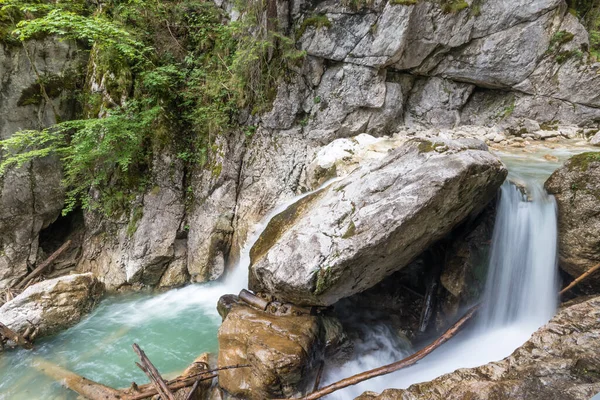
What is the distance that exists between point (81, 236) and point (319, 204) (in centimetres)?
770

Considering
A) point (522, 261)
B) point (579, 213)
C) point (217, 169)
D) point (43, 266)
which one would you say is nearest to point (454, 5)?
point (579, 213)

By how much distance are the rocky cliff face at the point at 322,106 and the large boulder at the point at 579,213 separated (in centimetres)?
445

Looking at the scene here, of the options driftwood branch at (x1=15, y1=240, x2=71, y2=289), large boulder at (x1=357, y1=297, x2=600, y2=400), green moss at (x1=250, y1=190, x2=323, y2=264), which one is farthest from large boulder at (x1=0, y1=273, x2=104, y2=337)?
large boulder at (x1=357, y1=297, x2=600, y2=400)

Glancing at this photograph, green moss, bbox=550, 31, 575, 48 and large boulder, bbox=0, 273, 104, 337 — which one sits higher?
green moss, bbox=550, 31, 575, 48

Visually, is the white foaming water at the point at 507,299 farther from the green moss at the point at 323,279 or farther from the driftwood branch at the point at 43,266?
the driftwood branch at the point at 43,266

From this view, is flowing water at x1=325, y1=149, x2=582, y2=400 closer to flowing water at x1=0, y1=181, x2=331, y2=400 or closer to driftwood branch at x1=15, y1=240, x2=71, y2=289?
flowing water at x1=0, y1=181, x2=331, y2=400

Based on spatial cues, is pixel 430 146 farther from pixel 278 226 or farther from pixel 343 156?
pixel 278 226

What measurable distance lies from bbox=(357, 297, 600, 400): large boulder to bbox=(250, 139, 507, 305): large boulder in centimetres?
156

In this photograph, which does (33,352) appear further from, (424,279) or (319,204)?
(424,279)

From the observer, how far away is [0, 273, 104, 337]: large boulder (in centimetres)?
602

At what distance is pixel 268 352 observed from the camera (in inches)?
156

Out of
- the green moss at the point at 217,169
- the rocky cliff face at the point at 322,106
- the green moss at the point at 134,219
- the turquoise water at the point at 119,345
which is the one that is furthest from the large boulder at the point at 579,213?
the green moss at the point at 134,219

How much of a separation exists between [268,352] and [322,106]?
20.0ft

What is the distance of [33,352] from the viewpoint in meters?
5.80
